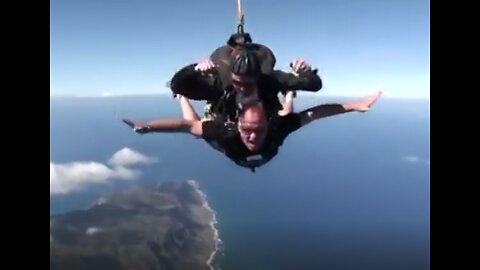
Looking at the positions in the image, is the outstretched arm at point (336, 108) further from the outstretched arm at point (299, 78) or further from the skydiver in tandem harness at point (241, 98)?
the outstretched arm at point (299, 78)

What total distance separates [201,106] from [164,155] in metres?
88.7

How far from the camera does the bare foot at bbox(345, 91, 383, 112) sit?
3.32 m

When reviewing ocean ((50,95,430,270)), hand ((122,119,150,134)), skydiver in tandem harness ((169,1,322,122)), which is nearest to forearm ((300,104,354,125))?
skydiver in tandem harness ((169,1,322,122))

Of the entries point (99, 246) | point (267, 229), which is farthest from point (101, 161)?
point (99, 246)

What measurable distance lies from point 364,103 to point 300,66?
2.13 ft

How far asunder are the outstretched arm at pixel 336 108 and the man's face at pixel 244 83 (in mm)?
565

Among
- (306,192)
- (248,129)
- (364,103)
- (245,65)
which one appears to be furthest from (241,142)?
(306,192)

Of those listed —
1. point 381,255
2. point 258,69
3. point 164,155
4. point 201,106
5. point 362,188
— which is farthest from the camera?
point 164,155

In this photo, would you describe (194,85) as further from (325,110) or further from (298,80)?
(325,110)

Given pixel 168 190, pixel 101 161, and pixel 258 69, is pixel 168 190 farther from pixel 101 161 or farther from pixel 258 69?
pixel 258 69

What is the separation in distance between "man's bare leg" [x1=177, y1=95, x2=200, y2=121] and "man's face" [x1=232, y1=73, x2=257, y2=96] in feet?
1.87

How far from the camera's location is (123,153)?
91.2 m

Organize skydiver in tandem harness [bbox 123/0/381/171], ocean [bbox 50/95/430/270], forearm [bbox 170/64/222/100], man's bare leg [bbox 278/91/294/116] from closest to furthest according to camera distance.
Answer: skydiver in tandem harness [bbox 123/0/381/171] < forearm [bbox 170/64/222/100] < man's bare leg [bbox 278/91/294/116] < ocean [bbox 50/95/430/270]

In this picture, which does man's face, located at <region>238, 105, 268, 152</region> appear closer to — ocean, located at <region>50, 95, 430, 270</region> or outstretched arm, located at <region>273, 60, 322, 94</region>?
outstretched arm, located at <region>273, 60, 322, 94</region>
